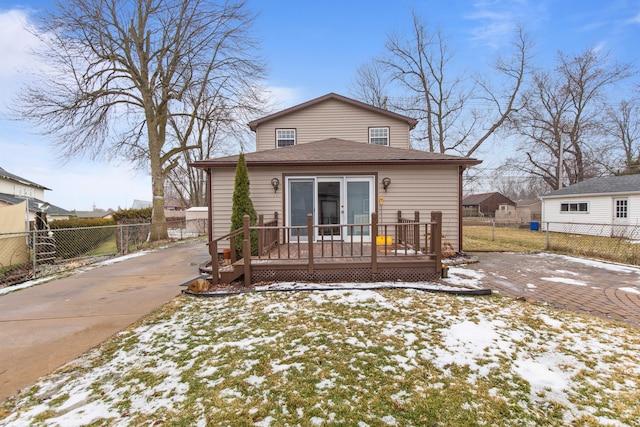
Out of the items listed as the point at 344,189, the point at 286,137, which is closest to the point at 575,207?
the point at 344,189

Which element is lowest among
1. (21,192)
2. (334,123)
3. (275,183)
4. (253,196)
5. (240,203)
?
(240,203)

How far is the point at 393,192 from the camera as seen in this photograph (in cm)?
796

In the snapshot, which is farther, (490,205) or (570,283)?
(490,205)

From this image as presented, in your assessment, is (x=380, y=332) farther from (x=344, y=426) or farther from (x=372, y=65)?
(x=372, y=65)

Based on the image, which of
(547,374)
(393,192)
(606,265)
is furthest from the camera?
(393,192)

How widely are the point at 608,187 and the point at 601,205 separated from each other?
3.82 ft

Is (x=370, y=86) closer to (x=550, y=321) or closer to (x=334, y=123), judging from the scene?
(x=334, y=123)

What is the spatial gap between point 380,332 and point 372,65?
78.2 ft

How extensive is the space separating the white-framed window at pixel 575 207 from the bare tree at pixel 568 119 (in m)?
6.08

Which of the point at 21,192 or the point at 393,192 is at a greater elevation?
the point at 21,192

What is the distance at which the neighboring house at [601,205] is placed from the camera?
15.5 meters

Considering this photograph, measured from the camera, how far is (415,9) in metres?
20.3

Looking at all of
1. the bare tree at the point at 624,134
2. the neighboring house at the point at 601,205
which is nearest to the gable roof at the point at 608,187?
the neighboring house at the point at 601,205

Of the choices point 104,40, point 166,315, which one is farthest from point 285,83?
point 166,315
